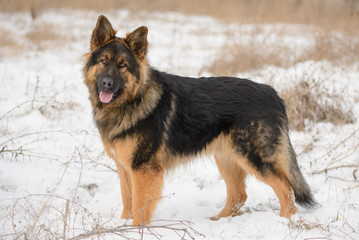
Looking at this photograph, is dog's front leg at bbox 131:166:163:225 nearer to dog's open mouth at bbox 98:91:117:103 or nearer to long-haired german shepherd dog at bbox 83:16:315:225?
long-haired german shepherd dog at bbox 83:16:315:225

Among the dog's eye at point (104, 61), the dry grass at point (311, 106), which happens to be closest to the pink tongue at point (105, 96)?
the dog's eye at point (104, 61)

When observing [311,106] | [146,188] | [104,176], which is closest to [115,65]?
[146,188]

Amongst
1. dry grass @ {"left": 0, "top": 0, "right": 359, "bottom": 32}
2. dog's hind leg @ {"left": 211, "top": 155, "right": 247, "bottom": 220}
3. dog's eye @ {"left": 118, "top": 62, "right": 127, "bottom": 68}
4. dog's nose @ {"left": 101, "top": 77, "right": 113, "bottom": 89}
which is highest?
dry grass @ {"left": 0, "top": 0, "right": 359, "bottom": 32}

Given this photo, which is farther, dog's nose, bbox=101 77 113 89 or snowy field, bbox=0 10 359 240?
dog's nose, bbox=101 77 113 89

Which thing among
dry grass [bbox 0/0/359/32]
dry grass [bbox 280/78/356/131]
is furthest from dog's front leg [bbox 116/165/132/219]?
dry grass [bbox 0/0/359/32]

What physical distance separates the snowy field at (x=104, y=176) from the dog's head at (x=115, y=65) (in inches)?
31.4

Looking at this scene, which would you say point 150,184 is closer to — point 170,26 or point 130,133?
point 130,133

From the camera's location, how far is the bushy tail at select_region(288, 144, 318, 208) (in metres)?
3.49

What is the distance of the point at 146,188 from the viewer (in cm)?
320

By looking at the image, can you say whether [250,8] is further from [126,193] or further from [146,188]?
[146,188]

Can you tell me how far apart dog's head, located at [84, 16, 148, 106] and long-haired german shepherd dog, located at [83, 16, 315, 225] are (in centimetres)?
1

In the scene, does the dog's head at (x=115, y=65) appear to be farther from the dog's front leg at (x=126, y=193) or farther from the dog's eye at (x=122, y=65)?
the dog's front leg at (x=126, y=193)

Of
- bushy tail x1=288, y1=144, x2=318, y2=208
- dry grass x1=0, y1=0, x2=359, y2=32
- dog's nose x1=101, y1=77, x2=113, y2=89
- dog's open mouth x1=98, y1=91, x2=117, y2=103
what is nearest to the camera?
dog's nose x1=101, y1=77, x2=113, y2=89

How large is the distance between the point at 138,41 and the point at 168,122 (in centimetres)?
93
